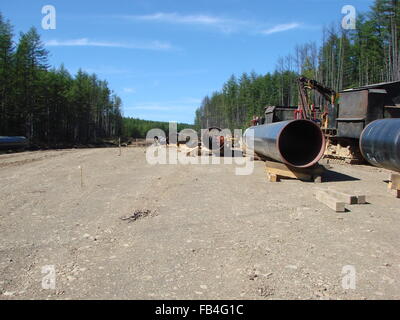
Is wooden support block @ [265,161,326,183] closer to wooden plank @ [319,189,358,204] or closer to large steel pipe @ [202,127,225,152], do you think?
wooden plank @ [319,189,358,204]

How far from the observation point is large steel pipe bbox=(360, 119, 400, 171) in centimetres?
770

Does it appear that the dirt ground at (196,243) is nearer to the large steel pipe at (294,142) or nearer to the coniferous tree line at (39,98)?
the large steel pipe at (294,142)

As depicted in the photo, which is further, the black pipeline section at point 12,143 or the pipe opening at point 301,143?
the black pipeline section at point 12,143

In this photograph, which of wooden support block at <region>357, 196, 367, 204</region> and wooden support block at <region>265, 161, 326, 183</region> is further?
wooden support block at <region>265, 161, 326, 183</region>

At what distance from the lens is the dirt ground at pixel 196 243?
3.92 meters

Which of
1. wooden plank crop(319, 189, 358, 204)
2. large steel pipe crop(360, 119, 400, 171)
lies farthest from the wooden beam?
large steel pipe crop(360, 119, 400, 171)

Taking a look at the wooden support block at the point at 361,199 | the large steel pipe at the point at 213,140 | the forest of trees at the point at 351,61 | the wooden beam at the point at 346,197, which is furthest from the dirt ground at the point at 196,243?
the forest of trees at the point at 351,61

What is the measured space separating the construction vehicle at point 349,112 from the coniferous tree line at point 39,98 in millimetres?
29211

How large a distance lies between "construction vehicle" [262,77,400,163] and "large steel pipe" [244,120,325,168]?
144 inches

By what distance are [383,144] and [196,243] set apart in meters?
5.37

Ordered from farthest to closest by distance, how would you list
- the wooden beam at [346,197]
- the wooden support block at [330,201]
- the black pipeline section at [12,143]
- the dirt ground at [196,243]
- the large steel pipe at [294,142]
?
the black pipeline section at [12,143]
the large steel pipe at [294,142]
the wooden beam at [346,197]
the wooden support block at [330,201]
the dirt ground at [196,243]
